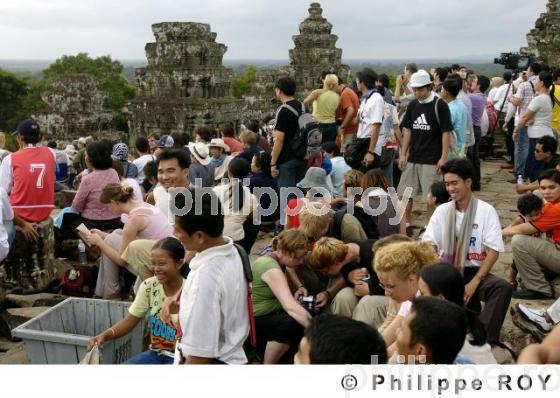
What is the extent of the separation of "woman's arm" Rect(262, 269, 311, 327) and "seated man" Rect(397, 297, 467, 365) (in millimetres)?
1397

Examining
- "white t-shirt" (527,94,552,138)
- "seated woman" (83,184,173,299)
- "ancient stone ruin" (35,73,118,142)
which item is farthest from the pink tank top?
"ancient stone ruin" (35,73,118,142)

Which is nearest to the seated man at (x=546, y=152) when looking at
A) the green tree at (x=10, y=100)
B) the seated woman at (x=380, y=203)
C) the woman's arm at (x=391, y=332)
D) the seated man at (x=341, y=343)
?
the seated woman at (x=380, y=203)

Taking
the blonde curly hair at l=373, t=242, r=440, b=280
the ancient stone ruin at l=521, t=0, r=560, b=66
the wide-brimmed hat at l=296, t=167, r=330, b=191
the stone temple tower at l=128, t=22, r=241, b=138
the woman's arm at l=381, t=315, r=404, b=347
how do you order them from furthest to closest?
the ancient stone ruin at l=521, t=0, r=560, b=66
the stone temple tower at l=128, t=22, r=241, b=138
the wide-brimmed hat at l=296, t=167, r=330, b=191
the blonde curly hair at l=373, t=242, r=440, b=280
the woman's arm at l=381, t=315, r=404, b=347

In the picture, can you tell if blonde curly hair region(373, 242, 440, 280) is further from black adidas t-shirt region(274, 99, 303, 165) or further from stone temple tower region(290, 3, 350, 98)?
stone temple tower region(290, 3, 350, 98)

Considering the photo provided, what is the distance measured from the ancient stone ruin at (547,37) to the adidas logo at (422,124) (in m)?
9.19

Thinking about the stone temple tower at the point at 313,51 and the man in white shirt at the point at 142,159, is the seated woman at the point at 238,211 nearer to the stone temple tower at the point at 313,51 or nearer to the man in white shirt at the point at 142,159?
the man in white shirt at the point at 142,159

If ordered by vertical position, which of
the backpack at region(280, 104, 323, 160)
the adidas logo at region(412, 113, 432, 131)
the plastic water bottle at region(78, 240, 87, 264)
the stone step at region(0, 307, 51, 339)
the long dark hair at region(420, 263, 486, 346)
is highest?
the adidas logo at region(412, 113, 432, 131)

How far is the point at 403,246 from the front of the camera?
136 inches

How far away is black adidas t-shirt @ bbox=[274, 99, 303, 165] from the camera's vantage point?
6.33m

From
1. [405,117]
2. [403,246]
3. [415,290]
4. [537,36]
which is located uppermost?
[537,36]

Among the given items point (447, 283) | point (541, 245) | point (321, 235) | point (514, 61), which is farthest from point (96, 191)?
point (514, 61)

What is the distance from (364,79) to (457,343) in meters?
5.17

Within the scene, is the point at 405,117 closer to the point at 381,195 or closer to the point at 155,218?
the point at 381,195

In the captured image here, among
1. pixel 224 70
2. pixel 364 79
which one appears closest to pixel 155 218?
pixel 364 79
